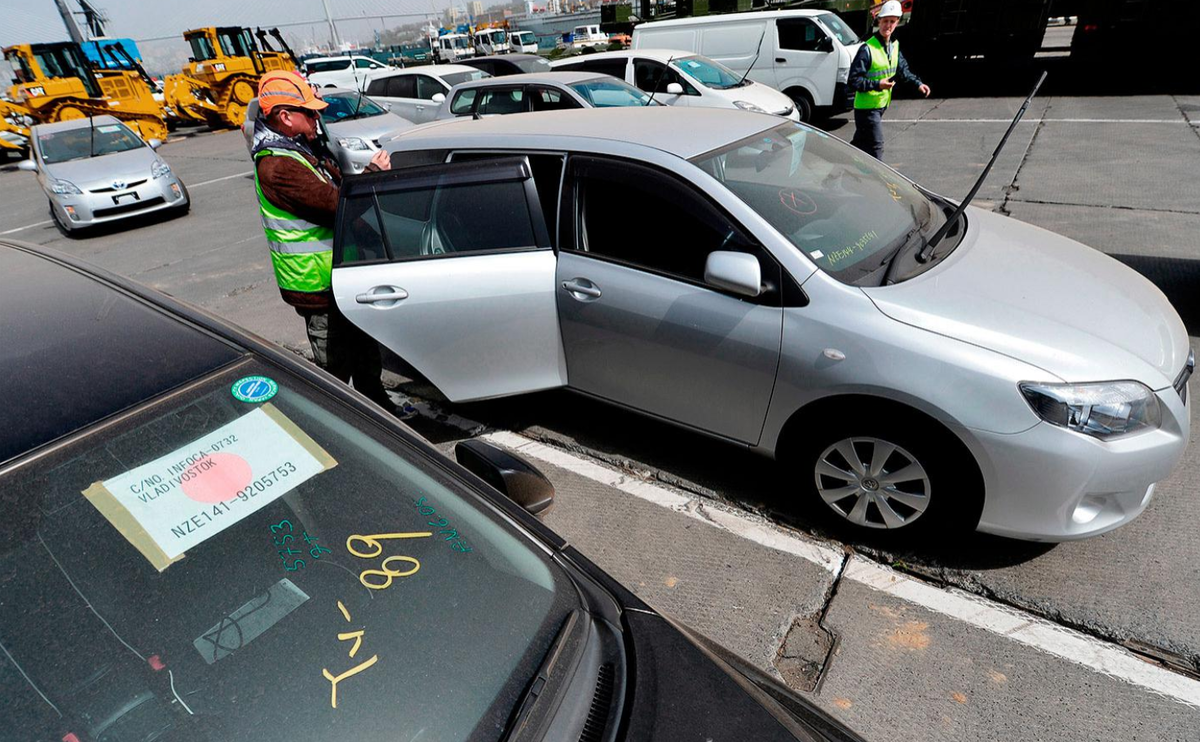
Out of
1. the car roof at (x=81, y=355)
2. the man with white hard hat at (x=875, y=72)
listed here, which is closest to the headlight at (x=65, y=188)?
the car roof at (x=81, y=355)

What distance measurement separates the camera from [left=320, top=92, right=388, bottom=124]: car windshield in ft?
34.1

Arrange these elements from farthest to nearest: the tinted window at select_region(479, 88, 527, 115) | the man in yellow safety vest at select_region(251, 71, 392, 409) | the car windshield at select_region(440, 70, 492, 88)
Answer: the car windshield at select_region(440, 70, 492, 88)
the tinted window at select_region(479, 88, 527, 115)
the man in yellow safety vest at select_region(251, 71, 392, 409)

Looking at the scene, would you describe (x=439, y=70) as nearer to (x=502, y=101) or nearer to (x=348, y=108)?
(x=348, y=108)

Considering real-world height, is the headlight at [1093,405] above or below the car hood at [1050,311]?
below

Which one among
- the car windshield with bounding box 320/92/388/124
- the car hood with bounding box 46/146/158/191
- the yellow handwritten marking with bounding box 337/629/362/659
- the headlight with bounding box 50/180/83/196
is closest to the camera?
the yellow handwritten marking with bounding box 337/629/362/659

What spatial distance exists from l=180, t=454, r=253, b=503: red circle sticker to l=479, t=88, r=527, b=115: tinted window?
7966 millimetres

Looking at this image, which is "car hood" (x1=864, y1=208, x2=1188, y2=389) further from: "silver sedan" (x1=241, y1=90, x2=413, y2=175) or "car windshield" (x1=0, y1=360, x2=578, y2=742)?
"silver sedan" (x1=241, y1=90, x2=413, y2=175)

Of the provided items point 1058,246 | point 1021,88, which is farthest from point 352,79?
point 1058,246

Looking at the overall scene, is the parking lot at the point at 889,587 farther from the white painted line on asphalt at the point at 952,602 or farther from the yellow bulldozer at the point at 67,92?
the yellow bulldozer at the point at 67,92

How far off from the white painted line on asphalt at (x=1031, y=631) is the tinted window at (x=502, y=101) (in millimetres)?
7516

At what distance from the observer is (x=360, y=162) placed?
9273mm

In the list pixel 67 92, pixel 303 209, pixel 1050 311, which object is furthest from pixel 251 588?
pixel 67 92

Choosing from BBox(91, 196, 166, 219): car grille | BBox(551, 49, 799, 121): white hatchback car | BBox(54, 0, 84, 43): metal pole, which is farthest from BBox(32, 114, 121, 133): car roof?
BBox(54, 0, 84, 43): metal pole

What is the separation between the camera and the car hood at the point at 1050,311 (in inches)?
93.6
